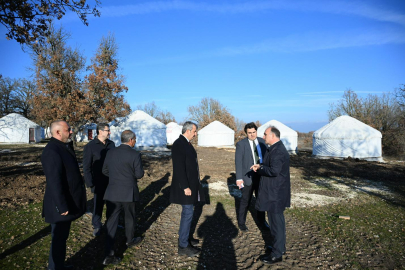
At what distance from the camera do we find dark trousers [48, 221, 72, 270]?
9.30ft

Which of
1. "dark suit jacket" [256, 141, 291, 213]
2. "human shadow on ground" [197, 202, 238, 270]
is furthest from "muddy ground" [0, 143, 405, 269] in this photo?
"dark suit jacket" [256, 141, 291, 213]

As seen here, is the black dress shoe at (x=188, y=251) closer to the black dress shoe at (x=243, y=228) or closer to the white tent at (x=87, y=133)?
the black dress shoe at (x=243, y=228)

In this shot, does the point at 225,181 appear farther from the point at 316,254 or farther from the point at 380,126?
the point at 380,126

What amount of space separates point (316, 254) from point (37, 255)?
3953mm

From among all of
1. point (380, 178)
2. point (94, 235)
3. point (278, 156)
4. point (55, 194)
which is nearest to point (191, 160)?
point (278, 156)

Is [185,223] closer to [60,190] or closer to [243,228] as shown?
[243,228]

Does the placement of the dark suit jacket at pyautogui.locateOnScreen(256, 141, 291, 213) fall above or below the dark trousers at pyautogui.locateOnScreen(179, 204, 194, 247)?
above

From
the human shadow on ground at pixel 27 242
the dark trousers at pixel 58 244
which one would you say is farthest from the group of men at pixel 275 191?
the human shadow on ground at pixel 27 242

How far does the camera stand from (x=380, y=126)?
28.4 m

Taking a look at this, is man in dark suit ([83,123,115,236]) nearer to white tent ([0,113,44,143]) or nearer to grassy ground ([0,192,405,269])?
grassy ground ([0,192,405,269])

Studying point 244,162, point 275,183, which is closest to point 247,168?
point 244,162

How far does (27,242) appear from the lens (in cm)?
393

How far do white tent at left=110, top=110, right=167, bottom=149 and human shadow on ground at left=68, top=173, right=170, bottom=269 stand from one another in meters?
17.9

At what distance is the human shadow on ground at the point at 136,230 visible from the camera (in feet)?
11.4
